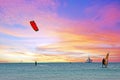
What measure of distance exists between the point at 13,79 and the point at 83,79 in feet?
44.8

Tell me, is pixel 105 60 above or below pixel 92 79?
above

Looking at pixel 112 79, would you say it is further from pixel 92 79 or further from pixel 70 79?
pixel 70 79

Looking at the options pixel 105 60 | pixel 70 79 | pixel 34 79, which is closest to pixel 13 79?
pixel 34 79

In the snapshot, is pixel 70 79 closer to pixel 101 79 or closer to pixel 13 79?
pixel 101 79

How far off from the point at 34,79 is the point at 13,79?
4.12 metres

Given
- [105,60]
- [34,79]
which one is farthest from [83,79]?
[105,60]

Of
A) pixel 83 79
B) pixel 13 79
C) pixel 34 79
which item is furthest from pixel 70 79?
pixel 13 79

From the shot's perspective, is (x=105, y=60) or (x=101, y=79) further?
(x=105, y=60)

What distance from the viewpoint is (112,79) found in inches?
2562

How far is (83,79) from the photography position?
6544cm

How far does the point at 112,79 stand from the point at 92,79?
3.86m

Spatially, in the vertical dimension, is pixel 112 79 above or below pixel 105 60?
below

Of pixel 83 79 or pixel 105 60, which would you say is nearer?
pixel 83 79

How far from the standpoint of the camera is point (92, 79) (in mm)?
65438
